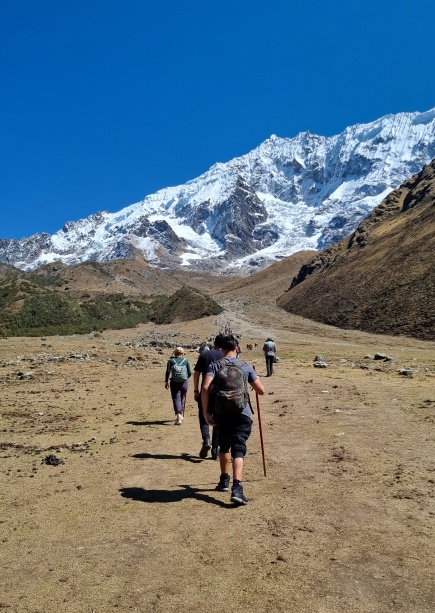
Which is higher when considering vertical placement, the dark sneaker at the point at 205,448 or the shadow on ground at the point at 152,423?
the dark sneaker at the point at 205,448

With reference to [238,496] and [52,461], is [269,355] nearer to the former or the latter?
[52,461]

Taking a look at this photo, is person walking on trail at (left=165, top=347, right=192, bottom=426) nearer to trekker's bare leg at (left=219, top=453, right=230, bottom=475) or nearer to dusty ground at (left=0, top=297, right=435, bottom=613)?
dusty ground at (left=0, top=297, right=435, bottom=613)

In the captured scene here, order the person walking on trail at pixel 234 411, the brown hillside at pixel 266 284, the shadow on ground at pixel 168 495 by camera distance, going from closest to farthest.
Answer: the person walking on trail at pixel 234 411, the shadow on ground at pixel 168 495, the brown hillside at pixel 266 284

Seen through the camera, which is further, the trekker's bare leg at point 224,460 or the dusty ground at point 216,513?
the trekker's bare leg at point 224,460

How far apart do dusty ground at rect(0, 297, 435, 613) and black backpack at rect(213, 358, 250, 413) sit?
146 cm

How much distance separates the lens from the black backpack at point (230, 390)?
290 inches

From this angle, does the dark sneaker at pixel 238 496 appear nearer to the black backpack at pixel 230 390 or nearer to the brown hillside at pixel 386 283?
the black backpack at pixel 230 390

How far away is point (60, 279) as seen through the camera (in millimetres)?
132250

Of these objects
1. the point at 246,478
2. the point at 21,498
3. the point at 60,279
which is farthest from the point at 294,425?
the point at 60,279

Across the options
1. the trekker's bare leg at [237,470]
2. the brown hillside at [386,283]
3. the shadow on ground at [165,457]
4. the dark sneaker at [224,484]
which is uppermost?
the brown hillside at [386,283]

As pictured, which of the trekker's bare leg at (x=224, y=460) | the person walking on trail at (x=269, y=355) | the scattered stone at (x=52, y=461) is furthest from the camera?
the person walking on trail at (x=269, y=355)

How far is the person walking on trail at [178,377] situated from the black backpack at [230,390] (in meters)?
5.99

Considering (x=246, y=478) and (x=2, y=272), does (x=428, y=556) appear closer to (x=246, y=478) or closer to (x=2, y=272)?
(x=246, y=478)

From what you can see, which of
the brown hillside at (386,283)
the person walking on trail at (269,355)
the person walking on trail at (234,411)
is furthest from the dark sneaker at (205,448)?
the brown hillside at (386,283)
